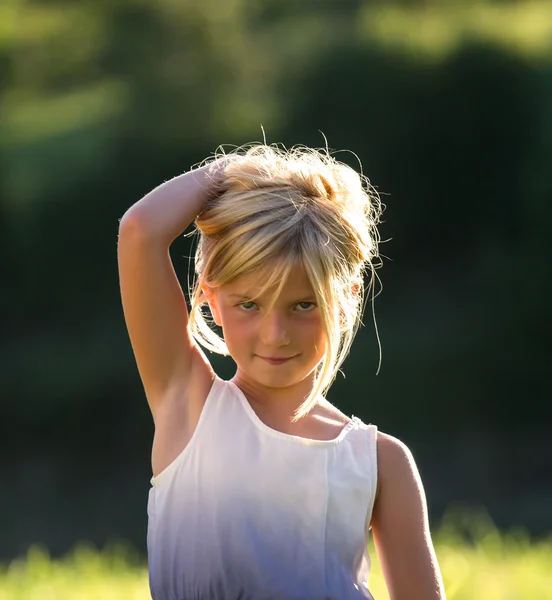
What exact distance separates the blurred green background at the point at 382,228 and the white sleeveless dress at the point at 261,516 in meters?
5.69

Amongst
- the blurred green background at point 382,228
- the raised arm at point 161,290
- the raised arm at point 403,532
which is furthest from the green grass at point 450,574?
the blurred green background at point 382,228

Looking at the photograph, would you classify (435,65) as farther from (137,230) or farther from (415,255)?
(137,230)

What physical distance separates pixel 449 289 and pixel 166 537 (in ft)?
21.1

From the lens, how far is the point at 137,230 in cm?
156

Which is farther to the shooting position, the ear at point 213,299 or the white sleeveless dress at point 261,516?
the ear at point 213,299

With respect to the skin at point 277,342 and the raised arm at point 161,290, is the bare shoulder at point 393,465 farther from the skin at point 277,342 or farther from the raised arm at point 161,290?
the raised arm at point 161,290

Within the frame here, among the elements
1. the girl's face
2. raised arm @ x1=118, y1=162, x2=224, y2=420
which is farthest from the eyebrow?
raised arm @ x1=118, y1=162, x2=224, y2=420

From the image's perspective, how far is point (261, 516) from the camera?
1511mm

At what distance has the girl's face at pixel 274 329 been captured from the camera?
4.94ft

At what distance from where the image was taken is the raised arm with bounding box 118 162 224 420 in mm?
1565

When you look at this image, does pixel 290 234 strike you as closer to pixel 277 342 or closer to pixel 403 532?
pixel 277 342

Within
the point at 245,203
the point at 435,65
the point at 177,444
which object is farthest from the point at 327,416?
the point at 435,65

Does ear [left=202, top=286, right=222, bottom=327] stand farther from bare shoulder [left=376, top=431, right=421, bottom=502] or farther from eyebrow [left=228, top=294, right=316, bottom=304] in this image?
bare shoulder [left=376, top=431, right=421, bottom=502]

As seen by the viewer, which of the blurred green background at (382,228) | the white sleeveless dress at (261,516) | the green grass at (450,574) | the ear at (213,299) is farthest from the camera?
the blurred green background at (382,228)
